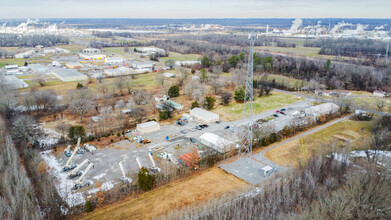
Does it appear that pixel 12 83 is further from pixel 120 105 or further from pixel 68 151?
pixel 68 151

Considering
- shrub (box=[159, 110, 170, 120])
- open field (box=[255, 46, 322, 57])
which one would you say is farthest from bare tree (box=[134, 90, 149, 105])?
open field (box=[255, 46, 322, 57])

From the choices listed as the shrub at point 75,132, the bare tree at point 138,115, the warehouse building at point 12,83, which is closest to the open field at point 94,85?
the warehouse building at point 12,83

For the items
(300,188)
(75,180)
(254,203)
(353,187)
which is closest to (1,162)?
(75,180)

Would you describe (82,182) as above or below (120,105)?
below

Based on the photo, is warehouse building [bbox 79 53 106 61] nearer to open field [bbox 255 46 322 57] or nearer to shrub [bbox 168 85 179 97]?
shrub [bbox 168 85 179 97]

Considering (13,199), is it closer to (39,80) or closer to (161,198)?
(161,198)

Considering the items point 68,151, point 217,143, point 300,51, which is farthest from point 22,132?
point 300,51

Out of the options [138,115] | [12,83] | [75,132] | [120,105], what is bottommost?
[75,132]
